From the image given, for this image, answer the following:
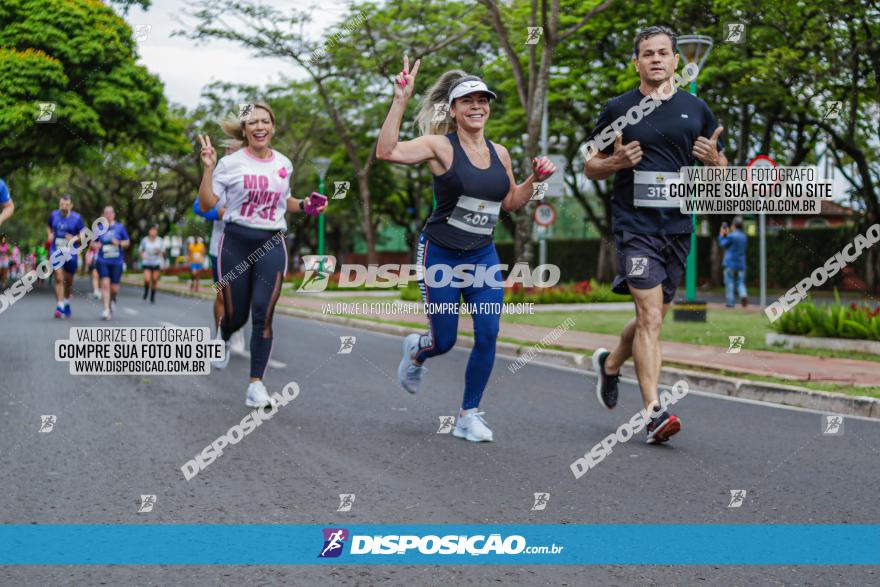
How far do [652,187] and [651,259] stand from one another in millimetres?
414

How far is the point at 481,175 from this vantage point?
211 inches

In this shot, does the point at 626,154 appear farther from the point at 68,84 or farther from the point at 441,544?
the point at 68,84

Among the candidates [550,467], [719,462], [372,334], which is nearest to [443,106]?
[550,467]

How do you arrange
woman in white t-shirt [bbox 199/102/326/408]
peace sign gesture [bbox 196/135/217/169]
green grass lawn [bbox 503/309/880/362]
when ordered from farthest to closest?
green grass lawn [bbox 503/309/880/362]
woman in white t-shirt [bbox 199/102/326/408]
peace sign gesture [bbox 196/135/217/169]

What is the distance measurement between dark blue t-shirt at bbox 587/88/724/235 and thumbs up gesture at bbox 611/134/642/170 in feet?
0.61

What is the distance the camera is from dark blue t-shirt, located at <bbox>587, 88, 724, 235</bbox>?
543 cm

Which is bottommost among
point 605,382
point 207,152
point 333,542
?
point 333,542

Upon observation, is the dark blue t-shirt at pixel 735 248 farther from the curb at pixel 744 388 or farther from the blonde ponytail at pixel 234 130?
the blonde ponytail at pixel 234 130

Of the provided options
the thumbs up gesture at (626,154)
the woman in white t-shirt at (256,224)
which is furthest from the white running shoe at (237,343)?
the thumbs up gesture at (626,154)

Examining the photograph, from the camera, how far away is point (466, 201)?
5.35 meters

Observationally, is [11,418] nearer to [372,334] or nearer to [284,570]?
[284,570]

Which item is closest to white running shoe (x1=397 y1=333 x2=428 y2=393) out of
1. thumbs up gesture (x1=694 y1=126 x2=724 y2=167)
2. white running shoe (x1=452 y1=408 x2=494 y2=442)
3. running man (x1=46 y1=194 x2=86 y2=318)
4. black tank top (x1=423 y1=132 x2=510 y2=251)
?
white running shoe (x1=452 y1=408 x2=494 y2=442)

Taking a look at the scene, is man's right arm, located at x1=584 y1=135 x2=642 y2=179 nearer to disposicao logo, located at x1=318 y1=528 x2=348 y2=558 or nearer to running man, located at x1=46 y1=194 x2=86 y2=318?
disposicao logo, located at x1=318 y1=528 x2=348 y2=558

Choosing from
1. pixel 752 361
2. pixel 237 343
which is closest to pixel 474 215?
pixel 752 361
